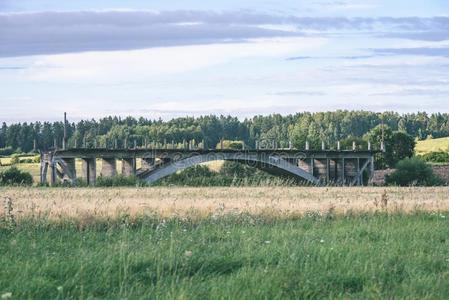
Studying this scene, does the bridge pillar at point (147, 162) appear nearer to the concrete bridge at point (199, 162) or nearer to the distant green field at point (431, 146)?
the concrete bridge at point (199, 162)

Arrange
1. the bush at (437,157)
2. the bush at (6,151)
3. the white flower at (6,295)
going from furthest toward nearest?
the bush at (6,151)
the bush at (437,157)
the white flower at (6,295)

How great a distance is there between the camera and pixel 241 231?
1458 cm

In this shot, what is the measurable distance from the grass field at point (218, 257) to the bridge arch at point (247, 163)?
188ft

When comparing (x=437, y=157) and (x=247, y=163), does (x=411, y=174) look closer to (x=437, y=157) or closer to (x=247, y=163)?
(x=247, y=163)

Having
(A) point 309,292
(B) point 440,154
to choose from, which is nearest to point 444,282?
(A) point 309,292

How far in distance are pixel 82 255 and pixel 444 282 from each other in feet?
14.2

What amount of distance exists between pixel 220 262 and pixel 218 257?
179 mm

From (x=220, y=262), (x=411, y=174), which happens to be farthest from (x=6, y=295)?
(x=411, y=174)

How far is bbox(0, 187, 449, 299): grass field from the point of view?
30.9 feet

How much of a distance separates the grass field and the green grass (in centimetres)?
2

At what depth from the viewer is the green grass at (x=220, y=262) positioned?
9383 mm

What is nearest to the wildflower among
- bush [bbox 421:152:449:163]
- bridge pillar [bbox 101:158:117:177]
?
bridge pillar [bbox 101:158:117:177]

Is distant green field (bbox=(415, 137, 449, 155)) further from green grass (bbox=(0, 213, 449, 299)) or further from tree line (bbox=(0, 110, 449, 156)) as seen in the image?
green grass (bbox=(0, 213, 449, 299))

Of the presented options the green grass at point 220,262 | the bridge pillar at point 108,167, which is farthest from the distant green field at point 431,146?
the green grass at point 220,262
